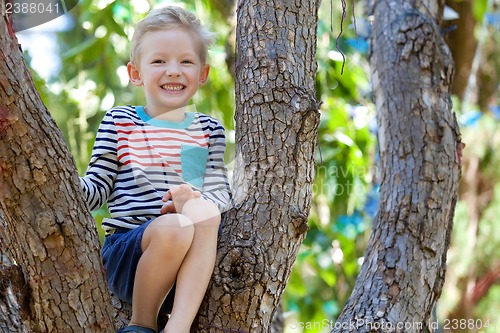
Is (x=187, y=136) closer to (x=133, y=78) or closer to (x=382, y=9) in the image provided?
(x=133, y=78)

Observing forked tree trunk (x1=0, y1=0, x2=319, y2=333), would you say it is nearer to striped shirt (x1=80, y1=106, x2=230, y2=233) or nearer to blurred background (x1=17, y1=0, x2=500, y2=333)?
striped shirt (x1=80, y1=106, x2=230, y2=233)

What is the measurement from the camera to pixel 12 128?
3.47ft

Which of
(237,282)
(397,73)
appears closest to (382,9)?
(397,73)

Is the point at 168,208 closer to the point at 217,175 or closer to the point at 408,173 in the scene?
the point at 217,175

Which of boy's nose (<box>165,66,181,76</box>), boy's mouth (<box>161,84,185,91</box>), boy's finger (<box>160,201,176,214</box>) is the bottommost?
boy's finger (<box>160,201,176,214</box>)

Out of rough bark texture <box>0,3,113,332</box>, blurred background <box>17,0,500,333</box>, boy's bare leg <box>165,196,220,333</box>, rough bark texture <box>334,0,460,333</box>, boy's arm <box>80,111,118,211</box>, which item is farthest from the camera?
blurred background <box>17,0,500,333</box>

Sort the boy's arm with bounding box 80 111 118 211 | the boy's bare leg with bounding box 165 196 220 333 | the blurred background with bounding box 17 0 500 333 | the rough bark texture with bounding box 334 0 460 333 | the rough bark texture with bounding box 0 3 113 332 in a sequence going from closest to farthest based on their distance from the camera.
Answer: the rough bark texture with bounding box 0 3 113 332 → the boy's bare leg with bounding box 165 196 220 333 → the boy's arm with bounding box 80 111 118 211 → the rough bark texture with bounding box 334 0 460 333 → the blurred background with bounding box 17 0 500 333

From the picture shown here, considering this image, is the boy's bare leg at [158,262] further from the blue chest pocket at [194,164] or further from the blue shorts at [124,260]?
the blue chest pocket at [194,164]

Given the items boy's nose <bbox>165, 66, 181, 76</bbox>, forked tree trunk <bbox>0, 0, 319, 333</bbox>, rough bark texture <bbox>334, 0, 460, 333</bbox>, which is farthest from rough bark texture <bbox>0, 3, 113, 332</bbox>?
rough bark texture <bbox>334, 0, 460, 333</bbox>

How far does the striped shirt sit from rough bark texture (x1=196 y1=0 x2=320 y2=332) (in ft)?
0.27

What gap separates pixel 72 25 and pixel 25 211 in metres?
3.25

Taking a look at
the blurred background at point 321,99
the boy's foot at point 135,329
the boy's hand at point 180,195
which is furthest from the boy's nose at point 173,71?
the blurred background at point 321,99

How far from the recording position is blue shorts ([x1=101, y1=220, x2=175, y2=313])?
1.27m

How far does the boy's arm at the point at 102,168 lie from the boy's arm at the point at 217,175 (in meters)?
0.17
